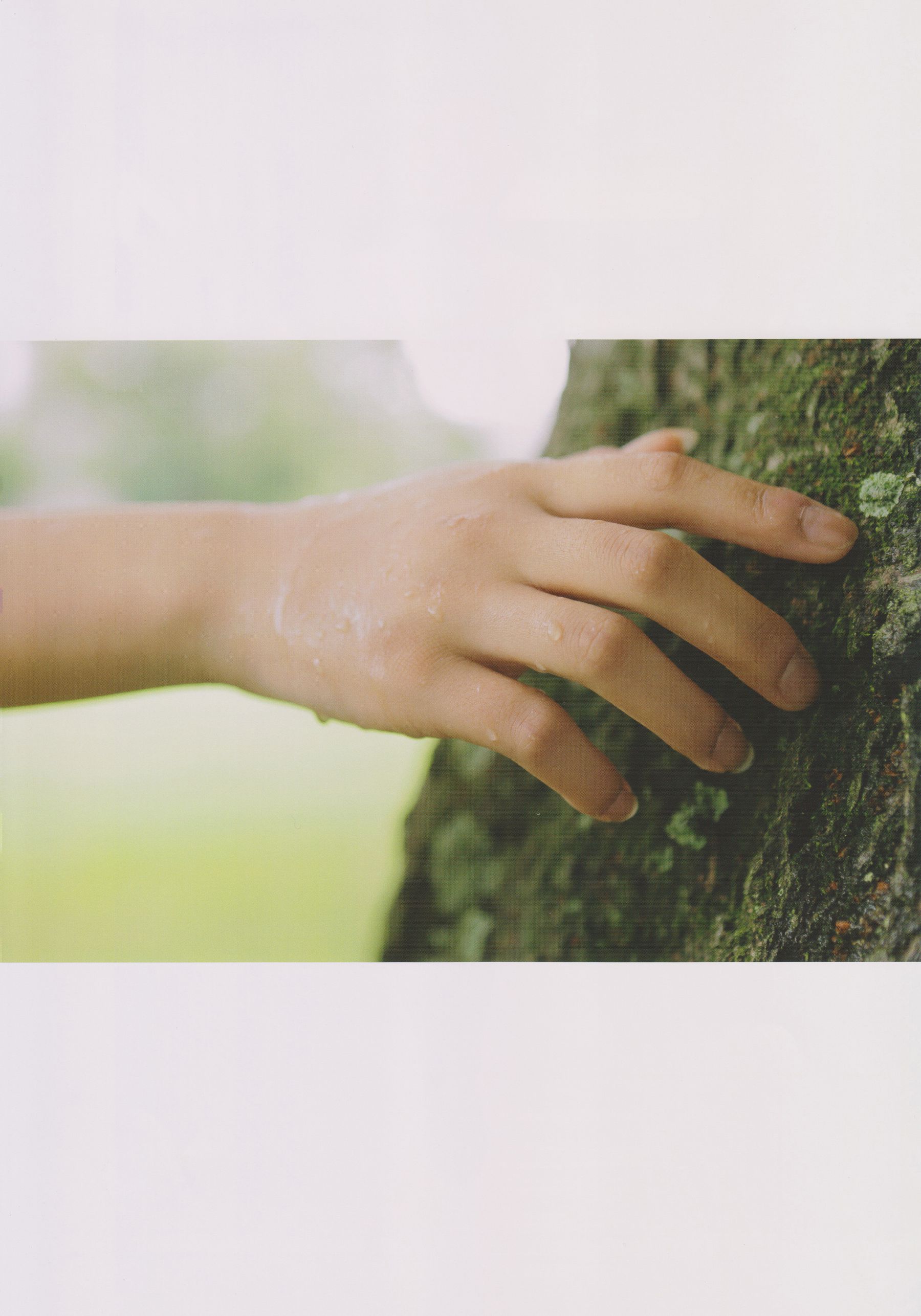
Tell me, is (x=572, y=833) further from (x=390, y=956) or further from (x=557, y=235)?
(x=557, y=235)

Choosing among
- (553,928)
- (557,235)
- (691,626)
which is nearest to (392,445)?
(557,235)

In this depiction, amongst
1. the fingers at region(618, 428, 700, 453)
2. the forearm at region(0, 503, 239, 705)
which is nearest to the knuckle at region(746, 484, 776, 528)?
the fingers at region(618, 428, 700, 453)

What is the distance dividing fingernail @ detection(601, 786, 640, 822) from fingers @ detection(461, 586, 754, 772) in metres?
0.08

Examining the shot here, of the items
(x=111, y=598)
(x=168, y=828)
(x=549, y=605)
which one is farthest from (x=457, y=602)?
(x=168, y=828)

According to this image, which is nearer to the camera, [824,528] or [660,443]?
[824,528]

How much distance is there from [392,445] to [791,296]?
58cm

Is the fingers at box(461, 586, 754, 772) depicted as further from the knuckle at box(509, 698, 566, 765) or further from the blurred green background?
the blurred green background

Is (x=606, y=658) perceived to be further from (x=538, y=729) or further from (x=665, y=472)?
(x=665, y=472)

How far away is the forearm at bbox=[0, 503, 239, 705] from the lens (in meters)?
1.09

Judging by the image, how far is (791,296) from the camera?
43.2 inches

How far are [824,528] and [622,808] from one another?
365 mm

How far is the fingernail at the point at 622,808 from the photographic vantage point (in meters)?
0.94

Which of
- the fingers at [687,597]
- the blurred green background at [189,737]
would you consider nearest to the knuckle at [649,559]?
the fingers at [687,597]

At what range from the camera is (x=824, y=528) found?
87 cm
